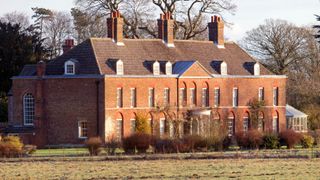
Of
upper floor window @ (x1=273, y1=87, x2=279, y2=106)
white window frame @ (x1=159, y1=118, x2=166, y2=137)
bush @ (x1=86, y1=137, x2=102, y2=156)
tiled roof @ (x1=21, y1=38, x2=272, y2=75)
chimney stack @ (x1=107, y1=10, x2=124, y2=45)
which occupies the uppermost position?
chimney stack @ (x1=107, y1=10, x2=124, y2=45)

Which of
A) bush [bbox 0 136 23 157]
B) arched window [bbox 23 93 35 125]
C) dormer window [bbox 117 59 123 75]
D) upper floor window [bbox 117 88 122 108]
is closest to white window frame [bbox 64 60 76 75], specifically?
dormer window [bbox 117 59 123 75]

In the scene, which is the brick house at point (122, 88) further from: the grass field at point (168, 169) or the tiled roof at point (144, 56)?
the grass field at point (168, 169)

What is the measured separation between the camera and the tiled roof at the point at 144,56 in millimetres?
75750

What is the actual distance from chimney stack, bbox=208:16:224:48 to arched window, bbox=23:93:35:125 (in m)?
18.7

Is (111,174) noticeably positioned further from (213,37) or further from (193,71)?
(213,37)

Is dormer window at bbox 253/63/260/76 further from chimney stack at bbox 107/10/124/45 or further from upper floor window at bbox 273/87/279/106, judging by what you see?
chimney stack at bbox 107/10/124/45

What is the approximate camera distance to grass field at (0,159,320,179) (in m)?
38.0

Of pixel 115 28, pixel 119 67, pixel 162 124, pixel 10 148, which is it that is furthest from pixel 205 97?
pixel 10 148

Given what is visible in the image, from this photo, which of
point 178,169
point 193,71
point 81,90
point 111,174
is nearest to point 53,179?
point 111,174

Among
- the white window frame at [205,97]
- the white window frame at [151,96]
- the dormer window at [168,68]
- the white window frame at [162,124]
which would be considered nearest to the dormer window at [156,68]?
the dormer window at [168,68]

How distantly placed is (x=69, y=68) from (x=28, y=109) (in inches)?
189

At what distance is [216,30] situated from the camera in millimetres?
87125

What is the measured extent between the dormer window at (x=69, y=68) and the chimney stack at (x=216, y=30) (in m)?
16.5

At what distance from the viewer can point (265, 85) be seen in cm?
8588
